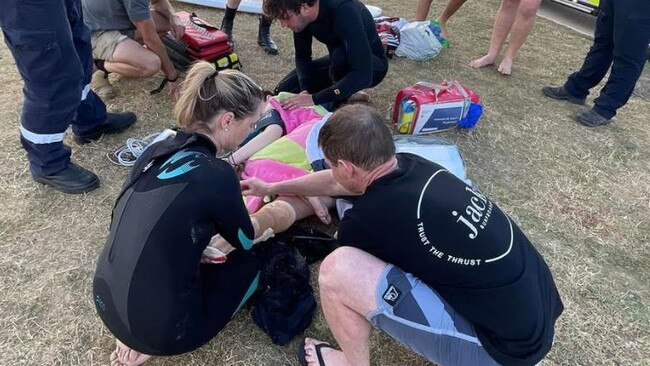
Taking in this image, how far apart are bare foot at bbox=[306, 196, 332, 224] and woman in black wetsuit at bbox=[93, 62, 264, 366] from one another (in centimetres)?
82

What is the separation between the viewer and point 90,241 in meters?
2.69

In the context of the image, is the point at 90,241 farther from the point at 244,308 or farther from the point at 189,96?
the point at 189,96

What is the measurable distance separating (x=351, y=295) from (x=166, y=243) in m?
0.70

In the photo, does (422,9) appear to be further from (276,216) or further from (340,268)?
(340,268)

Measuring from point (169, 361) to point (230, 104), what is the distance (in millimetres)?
1179

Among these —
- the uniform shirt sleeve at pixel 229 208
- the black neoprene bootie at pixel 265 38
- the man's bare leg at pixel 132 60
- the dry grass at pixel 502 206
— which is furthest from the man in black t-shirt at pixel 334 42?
the uniform shirt sleeve at pixel 229 208

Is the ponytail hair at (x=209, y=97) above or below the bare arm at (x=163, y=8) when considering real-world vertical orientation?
above

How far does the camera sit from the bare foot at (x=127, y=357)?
2041mm

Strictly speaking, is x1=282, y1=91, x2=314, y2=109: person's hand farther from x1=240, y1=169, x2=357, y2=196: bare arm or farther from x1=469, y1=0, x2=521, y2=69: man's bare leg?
x1=469, y1=0, x2=521, y2=69: man's bare leg

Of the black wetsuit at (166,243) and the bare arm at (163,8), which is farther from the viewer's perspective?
the bare arm at (163,8)

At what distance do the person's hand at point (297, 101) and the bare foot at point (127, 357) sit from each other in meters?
1.95

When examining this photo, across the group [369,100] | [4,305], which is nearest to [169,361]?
[4,305]

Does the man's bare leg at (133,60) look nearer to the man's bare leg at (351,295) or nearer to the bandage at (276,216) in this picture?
the bandage at (276,216)

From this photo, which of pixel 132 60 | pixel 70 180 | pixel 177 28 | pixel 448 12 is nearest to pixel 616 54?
pixel 448 12
